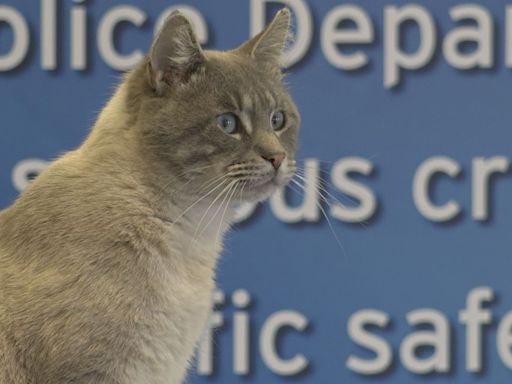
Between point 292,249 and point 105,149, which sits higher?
point 105,149

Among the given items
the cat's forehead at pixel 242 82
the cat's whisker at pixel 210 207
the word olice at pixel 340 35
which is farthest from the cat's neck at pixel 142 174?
the word olice at pixel 340 35

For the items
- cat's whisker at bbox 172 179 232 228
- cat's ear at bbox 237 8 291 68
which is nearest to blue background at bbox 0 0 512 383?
cat's ear at bbox 237 8 291 68

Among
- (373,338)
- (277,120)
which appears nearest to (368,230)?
(373,338)

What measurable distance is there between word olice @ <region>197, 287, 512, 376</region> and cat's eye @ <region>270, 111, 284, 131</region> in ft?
1.98

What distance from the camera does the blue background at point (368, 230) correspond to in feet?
5.72

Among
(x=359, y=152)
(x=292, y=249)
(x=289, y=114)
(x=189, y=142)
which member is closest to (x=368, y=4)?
(x=359, y=152)

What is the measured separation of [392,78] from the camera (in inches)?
68.9

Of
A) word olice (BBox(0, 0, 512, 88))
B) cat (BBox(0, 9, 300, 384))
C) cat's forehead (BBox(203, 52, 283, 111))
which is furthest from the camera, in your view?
word olice (BBox(0, 0, 512, 88))

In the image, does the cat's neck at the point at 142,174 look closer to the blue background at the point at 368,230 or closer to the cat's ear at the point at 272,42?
the cat's ear at the point at 272,42

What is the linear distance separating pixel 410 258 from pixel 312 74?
15.2 inches

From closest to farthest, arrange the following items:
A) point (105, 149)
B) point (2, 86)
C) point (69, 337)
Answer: point (69, 337), point (105, 149), point (2, 86)

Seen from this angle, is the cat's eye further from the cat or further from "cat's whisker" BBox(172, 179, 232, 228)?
"cat's whisker" BBox(172, 179, 232, 228)

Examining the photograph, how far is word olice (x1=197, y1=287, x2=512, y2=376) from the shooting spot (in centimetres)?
174

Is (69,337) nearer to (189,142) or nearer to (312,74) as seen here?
(189,142)
